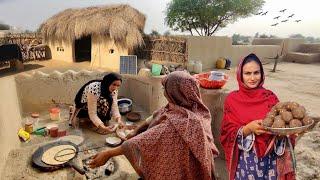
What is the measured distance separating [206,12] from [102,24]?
1080 cm

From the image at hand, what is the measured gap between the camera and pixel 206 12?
19.9 metres

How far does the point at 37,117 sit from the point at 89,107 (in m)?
1.82

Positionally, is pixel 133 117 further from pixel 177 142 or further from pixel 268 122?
pixel 268 122


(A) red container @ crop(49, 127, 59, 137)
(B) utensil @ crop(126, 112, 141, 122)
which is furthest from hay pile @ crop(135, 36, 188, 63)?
(A) red container @ crop(49, 127, 59, 137)

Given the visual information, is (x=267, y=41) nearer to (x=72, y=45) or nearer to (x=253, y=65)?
(x=72, y=45)

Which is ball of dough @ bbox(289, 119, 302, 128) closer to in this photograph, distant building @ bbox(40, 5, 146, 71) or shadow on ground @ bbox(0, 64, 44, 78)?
distant building @ bbox(40, 5, 146, 71)

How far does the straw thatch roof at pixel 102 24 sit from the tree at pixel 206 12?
874 cm

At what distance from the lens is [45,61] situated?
45.8ft

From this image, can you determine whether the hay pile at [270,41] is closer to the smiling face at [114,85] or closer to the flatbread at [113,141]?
the smiling face at [114,85]

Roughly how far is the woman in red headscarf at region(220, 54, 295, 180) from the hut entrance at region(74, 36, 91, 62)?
12.9 meters

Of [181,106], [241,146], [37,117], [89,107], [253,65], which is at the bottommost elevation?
[37,117]

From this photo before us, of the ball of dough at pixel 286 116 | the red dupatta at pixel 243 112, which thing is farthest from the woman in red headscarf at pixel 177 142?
the ball of dough at pixel 286 116

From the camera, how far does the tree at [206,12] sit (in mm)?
19891

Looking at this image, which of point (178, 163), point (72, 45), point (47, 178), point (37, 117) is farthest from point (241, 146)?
point (72, 45)
